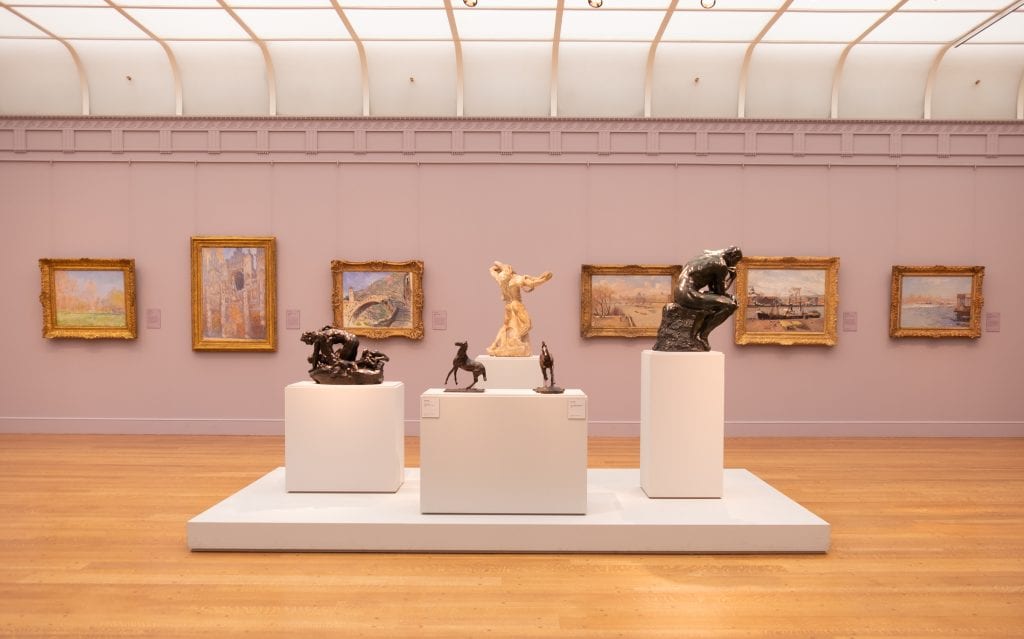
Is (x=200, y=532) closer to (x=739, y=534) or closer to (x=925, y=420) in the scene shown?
(x=739, y=534)

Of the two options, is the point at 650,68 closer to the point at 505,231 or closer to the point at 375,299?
the point at 505,231

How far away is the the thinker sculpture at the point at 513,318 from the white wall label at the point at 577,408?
3521 mm

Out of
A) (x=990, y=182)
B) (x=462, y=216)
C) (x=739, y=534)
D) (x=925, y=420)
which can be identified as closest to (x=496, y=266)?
(x=462, y=216)

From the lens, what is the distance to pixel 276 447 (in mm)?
11344

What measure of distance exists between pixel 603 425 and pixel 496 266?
4.14 meters

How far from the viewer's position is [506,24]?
11.9 meters

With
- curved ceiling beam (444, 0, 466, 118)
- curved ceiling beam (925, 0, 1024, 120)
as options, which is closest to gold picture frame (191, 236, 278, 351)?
curved ceiling beam (444, 0, 466, 118)

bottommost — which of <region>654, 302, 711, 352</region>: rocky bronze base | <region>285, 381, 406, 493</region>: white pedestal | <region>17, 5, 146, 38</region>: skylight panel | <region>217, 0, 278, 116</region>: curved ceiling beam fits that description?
<region>285, 381, 406, 493</region>: white pedestal

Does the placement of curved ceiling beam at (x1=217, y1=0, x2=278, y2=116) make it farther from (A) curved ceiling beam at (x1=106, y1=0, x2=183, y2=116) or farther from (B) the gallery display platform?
(B) the gallery display platform

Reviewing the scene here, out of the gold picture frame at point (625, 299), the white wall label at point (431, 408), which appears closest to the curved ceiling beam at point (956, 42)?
the gold picture frame at point (625, 299)

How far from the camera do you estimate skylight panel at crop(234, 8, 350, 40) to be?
38.4ft

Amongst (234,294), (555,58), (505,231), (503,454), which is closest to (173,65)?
(234,294)

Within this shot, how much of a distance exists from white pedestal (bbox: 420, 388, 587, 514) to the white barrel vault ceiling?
7614 mm

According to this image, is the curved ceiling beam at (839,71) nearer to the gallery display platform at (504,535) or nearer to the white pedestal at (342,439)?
the gallery display platform at (504,535)
